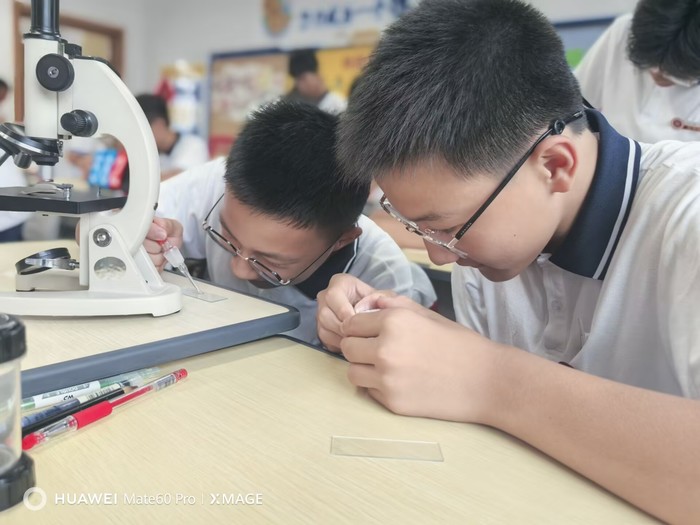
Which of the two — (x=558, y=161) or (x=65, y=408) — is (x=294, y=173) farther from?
(x=65, y=408)

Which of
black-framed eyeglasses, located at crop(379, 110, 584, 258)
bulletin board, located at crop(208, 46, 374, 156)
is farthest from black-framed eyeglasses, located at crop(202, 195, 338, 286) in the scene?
bulletin board, located at crop(208, 46, 374, 156)

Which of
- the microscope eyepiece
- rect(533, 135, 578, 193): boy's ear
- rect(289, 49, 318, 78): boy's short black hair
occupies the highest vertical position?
rect(289, 49, 318, 78): boy's short black hair

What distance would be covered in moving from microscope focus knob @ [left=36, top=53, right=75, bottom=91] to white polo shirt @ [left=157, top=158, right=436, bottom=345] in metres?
0.50

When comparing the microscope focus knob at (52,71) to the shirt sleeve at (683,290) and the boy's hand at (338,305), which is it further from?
the shirt sleeve at (683,290)

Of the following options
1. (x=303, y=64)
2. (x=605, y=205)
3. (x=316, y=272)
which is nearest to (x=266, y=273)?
(x=316, y=272)

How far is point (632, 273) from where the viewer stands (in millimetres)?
782

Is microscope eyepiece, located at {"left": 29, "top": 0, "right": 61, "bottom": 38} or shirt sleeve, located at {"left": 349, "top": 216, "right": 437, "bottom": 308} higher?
microscope eyepiece, located at {"left": 29, "top": 0, "right": 61, "bottom": 38}

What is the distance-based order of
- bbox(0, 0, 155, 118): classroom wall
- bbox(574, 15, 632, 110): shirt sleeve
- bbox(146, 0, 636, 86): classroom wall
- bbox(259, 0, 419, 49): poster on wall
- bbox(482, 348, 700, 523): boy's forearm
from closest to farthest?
1. bbox(482, 348, 700, 523): boy's forearm
2. bbox(574, 15, 632, 110): shirt sleeve
3. bbox(259, 0, 419, 49): poster on wall
4. bbox(146, 0, 636, 86): classroom wall
5. bbox(0, 0, 155, 118): classroom wall

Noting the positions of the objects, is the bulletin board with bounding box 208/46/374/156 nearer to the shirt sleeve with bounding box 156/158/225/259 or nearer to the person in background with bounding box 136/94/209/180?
the person in background with bounding box 136/94/209/180

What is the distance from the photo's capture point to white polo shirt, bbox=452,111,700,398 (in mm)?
644

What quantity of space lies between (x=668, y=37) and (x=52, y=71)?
4.00 feet

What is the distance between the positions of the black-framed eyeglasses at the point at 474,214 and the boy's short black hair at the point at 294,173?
255 mm

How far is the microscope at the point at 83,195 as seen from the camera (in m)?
0.73

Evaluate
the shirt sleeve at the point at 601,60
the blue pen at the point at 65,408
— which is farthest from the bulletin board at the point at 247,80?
the blue pen at the point at 65,408
